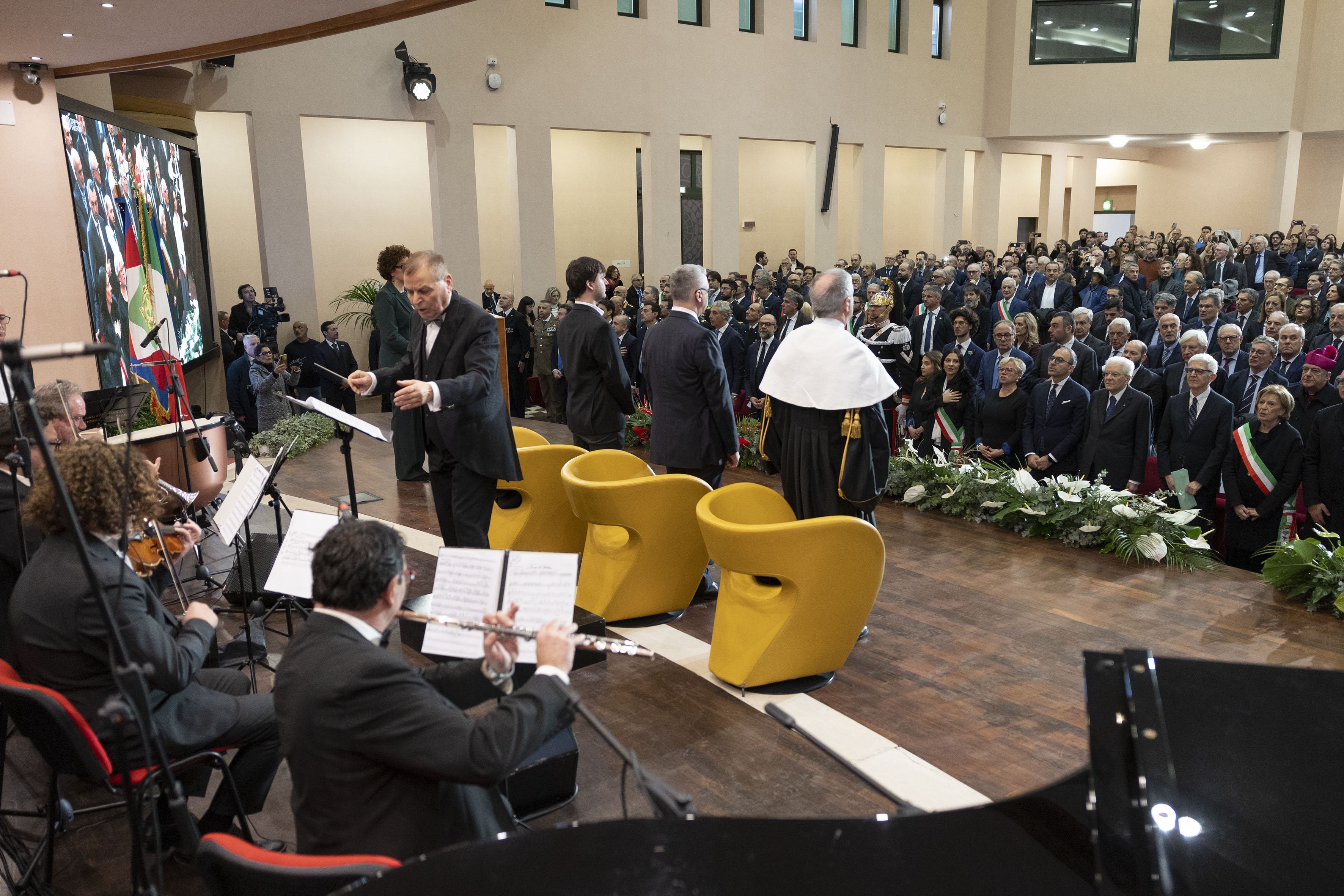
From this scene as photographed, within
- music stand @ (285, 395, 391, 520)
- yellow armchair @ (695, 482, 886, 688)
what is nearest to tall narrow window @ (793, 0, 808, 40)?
music stand @ (285, 395, 391, 520)

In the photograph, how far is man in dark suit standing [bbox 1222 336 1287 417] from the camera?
662cm

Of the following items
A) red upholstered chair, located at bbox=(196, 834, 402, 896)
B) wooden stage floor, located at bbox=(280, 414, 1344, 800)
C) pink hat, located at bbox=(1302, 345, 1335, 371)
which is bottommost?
wooden stage floor, located at bbox=(280, 414, 1344, 800)

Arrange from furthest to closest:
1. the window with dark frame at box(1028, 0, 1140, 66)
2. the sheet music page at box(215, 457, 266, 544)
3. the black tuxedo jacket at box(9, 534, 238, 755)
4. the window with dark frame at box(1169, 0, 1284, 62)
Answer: the window with dark frame at box(1028, 0, 1140, 66)
the window with dark frame at box(1169, 0, 1284, 62)
the sheet music page at box(215, 457, 266, 544)
the black tuxedo jacket at box(9, 534, 238, 755)

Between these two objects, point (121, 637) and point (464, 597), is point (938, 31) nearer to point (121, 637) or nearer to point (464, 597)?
point (464, 597)

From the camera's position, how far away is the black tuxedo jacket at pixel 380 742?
207 centimetres

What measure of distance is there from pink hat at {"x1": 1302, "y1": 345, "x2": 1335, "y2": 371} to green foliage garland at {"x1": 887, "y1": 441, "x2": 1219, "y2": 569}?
1520 millimetres

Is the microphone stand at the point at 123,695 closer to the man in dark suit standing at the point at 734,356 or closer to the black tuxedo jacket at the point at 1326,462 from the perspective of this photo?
the black tuxedo jacket at the point at 1326,462

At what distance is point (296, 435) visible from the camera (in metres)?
9.13

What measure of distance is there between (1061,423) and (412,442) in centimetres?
447

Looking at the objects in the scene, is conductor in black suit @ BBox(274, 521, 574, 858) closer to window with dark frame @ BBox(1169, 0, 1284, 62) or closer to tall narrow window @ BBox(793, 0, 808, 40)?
tall narrow window @ BBox(793, 0, 808, 40)

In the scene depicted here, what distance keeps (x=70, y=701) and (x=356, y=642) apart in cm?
131

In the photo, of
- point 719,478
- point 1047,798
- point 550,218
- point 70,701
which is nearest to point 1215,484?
point 719,478

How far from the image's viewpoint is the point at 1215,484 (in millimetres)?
6266

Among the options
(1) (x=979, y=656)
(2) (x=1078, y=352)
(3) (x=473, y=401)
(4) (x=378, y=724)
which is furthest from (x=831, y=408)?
(2) (x=1078, y=352)
